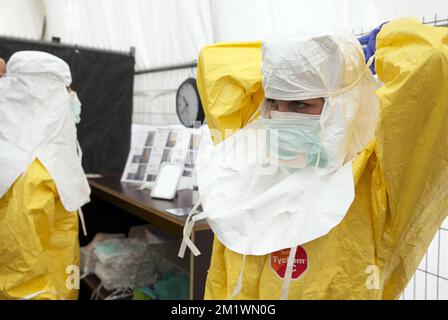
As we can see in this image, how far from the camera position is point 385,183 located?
2.37ft

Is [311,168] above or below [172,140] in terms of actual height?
above

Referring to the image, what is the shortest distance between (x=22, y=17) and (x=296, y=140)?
3205 millimetres

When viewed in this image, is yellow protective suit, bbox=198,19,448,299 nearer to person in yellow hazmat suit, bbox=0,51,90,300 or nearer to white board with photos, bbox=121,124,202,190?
person in yellow hazmat suit, bbox=0,51,90,300

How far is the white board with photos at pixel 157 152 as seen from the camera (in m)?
1.96

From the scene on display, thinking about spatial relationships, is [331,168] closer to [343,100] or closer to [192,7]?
[343,100]

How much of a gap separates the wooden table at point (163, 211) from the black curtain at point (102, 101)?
0.16m

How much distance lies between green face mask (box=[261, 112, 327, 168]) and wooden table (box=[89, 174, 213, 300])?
1.77 ft

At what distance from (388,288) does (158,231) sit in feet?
4.67

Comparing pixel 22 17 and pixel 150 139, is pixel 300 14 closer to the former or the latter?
pixel 150 139

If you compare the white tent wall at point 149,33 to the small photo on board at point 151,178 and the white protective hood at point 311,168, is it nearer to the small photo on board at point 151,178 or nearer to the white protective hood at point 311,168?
the small photo on board at point 151,178

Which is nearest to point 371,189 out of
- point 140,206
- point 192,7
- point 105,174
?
point 140,206

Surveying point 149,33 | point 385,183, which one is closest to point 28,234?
point 385,183

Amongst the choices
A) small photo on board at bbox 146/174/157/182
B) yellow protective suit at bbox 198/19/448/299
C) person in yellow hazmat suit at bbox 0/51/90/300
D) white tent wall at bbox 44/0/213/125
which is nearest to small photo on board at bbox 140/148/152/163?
small photo on board at bbox 146/174/157/182

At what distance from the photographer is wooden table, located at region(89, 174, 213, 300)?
1.33 metres
